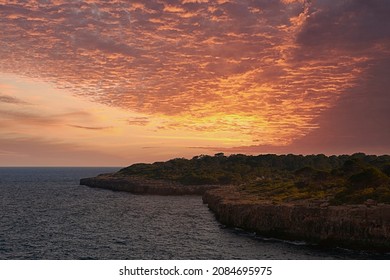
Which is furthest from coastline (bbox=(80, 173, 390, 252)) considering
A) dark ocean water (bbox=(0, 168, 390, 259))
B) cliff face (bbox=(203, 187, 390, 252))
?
dark ocean water (bbox=(0, 168, 390, 259))

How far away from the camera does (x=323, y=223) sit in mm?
→ 64562

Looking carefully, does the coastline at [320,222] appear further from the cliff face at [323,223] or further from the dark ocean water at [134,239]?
the dark ocean water at [134,239]

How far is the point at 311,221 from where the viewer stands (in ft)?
218

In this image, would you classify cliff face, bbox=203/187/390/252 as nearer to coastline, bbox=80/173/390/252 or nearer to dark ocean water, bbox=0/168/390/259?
coastline, bbox=80/173/390/252

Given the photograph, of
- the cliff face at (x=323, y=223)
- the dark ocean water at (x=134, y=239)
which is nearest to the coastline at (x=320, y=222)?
the cliff face at (x=323, y=223)

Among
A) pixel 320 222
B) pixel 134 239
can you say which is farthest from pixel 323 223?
pixel 134 239

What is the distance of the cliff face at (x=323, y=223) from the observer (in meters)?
58.3

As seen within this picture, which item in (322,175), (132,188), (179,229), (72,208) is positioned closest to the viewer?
(179,229)

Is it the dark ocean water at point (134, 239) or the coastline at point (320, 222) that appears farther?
the coastline at point (320, 222)

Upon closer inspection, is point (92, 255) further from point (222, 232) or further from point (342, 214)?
point (342, 214)

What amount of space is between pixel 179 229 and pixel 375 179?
139 ft

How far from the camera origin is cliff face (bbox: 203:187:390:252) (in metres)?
58.3

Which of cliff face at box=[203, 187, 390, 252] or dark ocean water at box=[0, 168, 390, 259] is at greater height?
cliff face at box=[203, 187, 390, 252]

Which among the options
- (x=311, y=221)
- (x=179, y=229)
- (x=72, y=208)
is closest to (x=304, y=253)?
(x=311, y=221)
